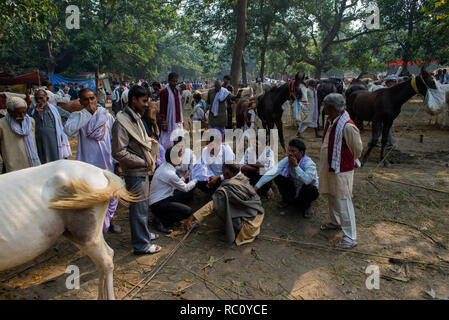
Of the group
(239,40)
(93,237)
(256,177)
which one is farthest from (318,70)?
(93,237)

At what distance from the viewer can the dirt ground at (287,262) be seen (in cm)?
300

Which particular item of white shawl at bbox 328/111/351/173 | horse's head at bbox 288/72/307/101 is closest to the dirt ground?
white shawl at bbox 328/111/351/173

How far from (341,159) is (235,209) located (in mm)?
1526

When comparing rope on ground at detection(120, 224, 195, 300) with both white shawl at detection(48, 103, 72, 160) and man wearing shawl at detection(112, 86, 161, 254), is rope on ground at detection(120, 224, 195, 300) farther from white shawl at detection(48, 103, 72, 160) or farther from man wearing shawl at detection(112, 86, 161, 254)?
white shawl at detection(48, 103, 72, 160)

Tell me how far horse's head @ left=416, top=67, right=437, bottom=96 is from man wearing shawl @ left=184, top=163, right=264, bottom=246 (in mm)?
5159

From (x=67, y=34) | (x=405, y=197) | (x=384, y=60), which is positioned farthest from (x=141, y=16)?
(x=405, y=197)

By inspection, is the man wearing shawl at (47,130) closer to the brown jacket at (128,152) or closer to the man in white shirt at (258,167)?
the brown jacket at (128,152)

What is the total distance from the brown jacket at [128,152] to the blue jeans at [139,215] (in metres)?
0.10

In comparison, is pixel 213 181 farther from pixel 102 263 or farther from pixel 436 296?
pixel 436 296

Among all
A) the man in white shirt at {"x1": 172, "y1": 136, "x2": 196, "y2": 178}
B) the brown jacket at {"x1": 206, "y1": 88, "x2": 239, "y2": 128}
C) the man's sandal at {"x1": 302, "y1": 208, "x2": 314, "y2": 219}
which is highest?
the brown jacket at {"x1": 206, "y1": 88, "x2": 239, "y2": 128}

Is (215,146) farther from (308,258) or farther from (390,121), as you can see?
(390,121)

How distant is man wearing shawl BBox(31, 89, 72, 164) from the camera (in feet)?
13.1

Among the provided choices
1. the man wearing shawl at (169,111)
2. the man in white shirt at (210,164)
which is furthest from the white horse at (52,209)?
the man wearing shawl at (169,111)
